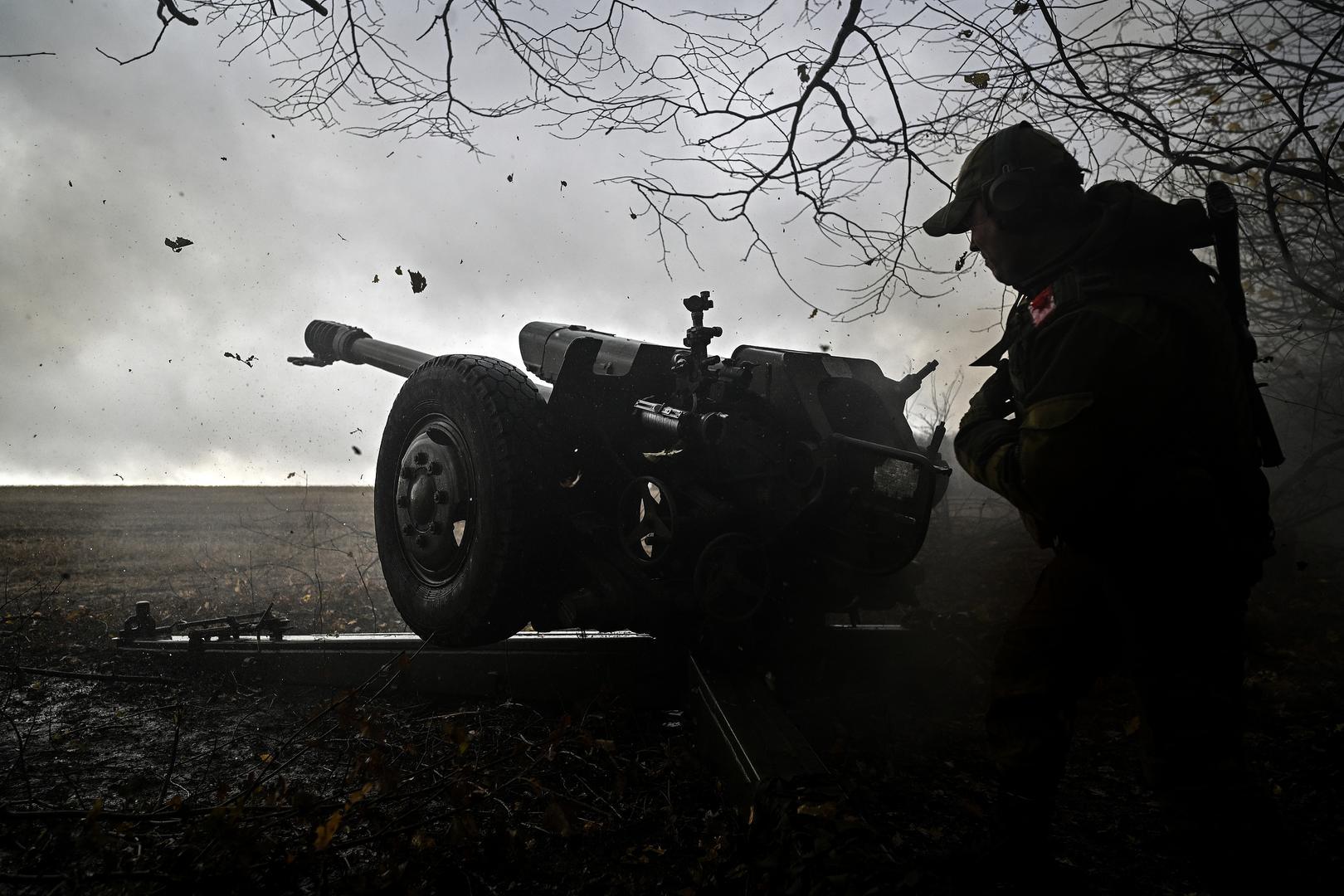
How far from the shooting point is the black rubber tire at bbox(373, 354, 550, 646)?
127 inches

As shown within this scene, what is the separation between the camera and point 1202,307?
189 centimetres

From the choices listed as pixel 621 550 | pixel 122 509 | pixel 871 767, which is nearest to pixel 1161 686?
pixel 871 767

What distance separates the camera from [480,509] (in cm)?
331

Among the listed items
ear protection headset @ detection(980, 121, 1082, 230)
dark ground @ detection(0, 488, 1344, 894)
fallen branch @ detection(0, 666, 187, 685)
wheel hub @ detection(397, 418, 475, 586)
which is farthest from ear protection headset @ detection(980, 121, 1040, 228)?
fallen branch @ detection(0, 666, 187, 685)

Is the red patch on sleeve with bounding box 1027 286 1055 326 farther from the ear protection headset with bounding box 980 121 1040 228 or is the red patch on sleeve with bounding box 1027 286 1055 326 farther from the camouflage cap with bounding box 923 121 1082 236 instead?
the camouflage cap with bounding box 923 121 1082 236

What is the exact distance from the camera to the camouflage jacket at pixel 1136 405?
184cm

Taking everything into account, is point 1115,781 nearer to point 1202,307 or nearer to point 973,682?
point 973,682

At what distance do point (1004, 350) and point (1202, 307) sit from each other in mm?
570

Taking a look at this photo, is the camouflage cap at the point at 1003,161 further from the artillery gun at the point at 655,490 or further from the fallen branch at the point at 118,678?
the fallen branch at the point at 118,678

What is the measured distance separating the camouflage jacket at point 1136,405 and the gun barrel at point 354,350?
4.35 m

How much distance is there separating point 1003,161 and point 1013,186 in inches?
4.3

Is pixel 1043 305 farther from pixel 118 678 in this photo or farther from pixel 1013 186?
pixel 118 678

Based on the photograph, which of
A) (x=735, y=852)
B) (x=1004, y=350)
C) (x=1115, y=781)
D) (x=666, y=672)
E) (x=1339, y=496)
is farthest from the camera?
(x=1339, y=496)

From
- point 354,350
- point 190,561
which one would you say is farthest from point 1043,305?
point 190,561
